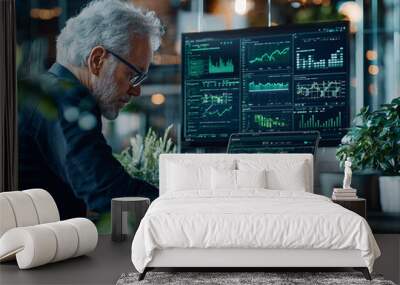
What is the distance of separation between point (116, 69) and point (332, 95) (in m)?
2.51

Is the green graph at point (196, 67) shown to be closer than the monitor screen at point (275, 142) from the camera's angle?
No

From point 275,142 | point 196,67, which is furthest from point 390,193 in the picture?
point 196,67

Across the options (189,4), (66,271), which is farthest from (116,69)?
(66,271)

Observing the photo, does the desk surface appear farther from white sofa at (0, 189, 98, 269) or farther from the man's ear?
the man's ear

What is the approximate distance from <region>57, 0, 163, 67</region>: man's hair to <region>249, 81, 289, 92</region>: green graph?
1.23 metres

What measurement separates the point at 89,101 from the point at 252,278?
11.7ft

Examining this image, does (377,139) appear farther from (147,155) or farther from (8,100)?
(8,100)

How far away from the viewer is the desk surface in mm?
4039

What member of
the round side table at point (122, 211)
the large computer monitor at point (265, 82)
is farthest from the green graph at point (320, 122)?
the round side table at point (122, 211)

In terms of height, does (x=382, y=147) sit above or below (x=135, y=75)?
below

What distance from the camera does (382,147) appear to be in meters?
6.02

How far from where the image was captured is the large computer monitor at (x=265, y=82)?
249 inches

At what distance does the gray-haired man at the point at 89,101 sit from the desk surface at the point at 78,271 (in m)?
1.68

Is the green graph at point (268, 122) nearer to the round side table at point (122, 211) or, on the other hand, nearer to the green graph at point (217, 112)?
the green graph at point (217, 112)
